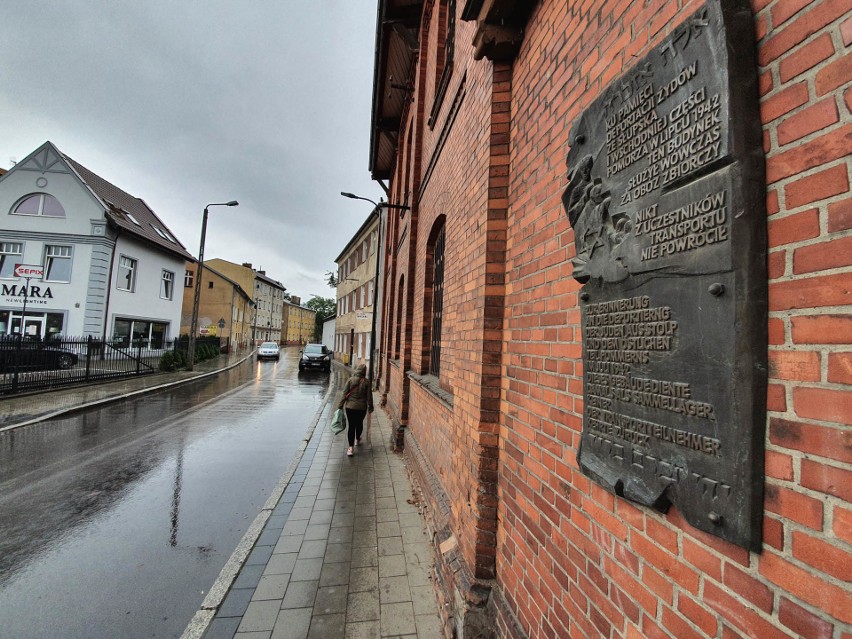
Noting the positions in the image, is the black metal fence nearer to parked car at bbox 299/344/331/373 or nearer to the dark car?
the dark car

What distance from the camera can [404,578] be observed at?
338 cm

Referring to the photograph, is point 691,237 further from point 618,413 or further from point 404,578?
point 404,578

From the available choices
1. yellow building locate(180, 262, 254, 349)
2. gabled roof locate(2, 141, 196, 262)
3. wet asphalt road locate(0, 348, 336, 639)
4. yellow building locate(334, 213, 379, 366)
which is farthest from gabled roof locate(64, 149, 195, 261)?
wet asphalt road locate(0, 348, 336, 639)

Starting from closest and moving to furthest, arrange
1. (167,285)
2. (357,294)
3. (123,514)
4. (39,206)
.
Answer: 1. (123,514)
2. (39,206)
3. (167,285)
4. (357,294)

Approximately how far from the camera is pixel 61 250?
65.6 ft

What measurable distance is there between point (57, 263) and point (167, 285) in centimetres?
611

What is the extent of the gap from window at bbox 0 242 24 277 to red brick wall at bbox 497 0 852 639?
2773 cm

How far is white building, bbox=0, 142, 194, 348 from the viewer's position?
19.3m

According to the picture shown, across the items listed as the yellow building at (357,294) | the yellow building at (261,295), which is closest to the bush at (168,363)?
the yellow building at (357,294)

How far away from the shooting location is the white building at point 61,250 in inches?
762

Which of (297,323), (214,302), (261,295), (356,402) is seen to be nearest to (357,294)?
(356,402)

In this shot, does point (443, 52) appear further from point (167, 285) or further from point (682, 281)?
point (167, 285)

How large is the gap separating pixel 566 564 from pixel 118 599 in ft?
11.9

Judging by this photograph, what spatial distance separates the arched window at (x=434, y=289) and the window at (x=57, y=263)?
2234 cm
